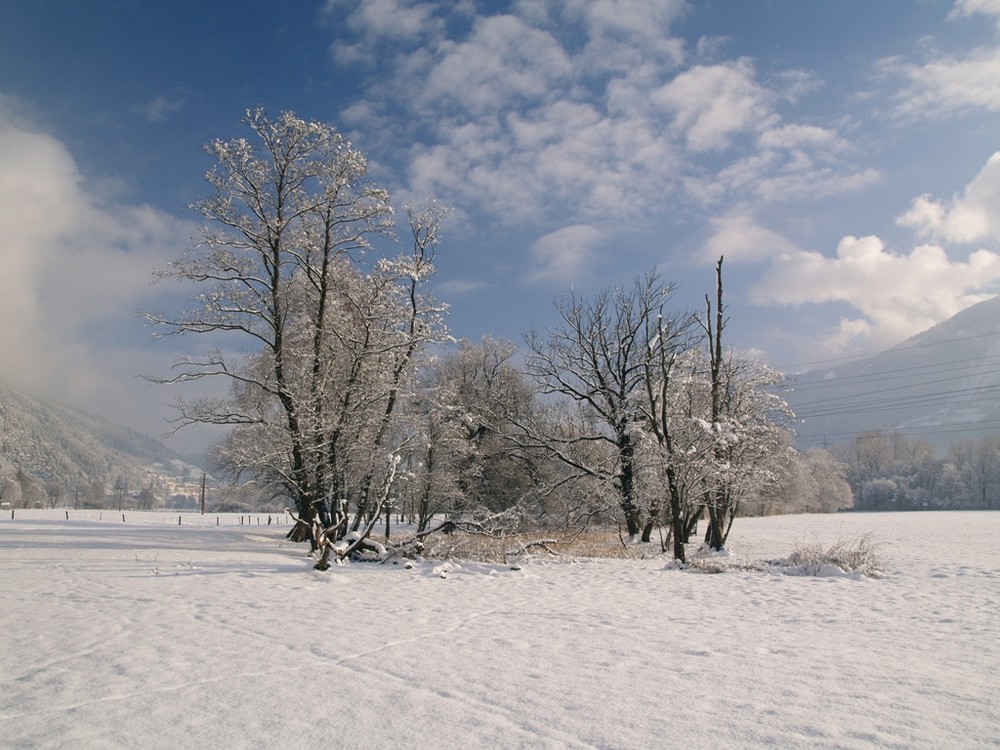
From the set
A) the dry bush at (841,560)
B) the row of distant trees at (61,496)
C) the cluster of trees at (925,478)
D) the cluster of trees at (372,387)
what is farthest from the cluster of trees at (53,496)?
the cluster of trees at (925,478)

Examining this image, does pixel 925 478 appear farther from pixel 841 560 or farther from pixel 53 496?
pixel 53 496

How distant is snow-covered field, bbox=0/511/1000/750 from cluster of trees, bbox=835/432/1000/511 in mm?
91265

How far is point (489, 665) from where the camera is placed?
512 centimetres

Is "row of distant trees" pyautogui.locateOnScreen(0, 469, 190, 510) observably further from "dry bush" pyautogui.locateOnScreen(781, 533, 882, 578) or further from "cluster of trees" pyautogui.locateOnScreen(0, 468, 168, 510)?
"dry bush" pyautogui.locateOnScreen(781, 533, 882, 578)

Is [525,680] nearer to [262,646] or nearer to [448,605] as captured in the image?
[262,646]

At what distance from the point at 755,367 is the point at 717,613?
1484cm

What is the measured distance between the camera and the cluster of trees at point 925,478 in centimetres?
8875

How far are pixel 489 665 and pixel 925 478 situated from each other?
4746 inches

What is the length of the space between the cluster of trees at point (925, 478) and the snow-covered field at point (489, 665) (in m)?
91.3

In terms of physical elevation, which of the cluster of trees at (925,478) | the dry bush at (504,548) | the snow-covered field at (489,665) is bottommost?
the cluster of trees at (925,478)

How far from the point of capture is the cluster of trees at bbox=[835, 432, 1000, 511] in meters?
88.8

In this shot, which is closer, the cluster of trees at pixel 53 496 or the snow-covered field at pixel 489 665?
the snow-covered field at pixel 489 665

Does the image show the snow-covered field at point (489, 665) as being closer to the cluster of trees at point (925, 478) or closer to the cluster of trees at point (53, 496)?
the cluster of trees at point (925, 478)

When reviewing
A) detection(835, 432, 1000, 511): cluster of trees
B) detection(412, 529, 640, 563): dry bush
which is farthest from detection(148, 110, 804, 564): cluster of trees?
detection(835, 432, 1000, 511): cluster of trees
